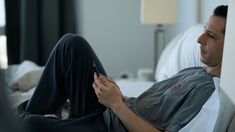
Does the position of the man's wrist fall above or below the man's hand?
below

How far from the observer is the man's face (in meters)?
1.51

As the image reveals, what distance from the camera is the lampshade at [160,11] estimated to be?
2.67 m

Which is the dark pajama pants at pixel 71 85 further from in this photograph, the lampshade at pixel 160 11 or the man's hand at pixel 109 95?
the lampshade at pixel 160 11

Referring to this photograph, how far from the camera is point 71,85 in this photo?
5.14 ft

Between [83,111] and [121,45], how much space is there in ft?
6.38

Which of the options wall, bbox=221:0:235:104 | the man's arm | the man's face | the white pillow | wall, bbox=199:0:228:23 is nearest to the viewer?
wall, bbox=221:0:235:104

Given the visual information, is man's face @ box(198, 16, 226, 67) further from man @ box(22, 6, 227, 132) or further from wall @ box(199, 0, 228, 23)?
wall @ box(199, 0, 228, 23)

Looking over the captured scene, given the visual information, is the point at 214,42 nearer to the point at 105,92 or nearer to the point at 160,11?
the point at 105,92

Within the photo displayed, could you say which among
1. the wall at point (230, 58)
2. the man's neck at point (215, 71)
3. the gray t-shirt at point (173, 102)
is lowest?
the gray t-shirt at point (173, 102)

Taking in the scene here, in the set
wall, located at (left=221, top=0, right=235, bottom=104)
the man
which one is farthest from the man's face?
wall, located at (left=221, top=0, right=235, bottom=104)

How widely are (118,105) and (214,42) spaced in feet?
1.48

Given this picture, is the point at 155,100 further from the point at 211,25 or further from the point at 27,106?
the point at 27,106

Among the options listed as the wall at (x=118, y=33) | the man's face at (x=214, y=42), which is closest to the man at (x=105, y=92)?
the man's face at (x=214, y=42)

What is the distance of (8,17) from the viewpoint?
319 centimetres
